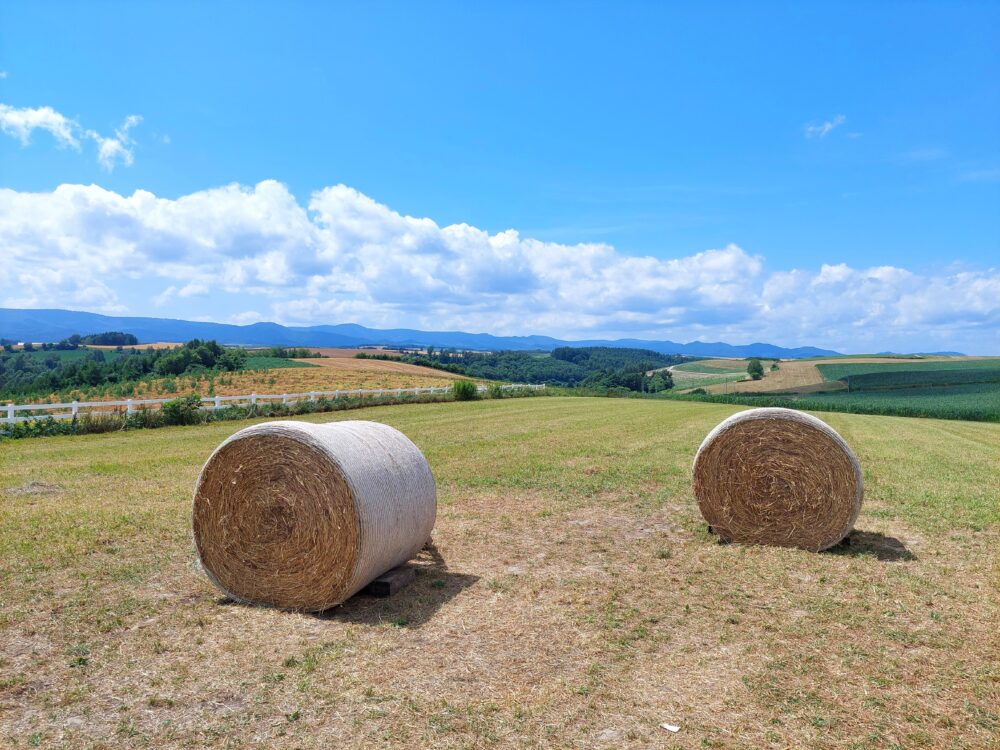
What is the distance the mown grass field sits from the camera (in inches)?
188

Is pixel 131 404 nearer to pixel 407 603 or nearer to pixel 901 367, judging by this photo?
pixel 407 603

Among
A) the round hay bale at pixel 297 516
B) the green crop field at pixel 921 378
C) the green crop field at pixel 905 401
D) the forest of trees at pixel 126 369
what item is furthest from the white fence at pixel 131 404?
the green crop field at pixel 921 378

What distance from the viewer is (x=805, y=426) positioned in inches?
381

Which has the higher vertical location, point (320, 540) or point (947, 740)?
point (320, 540)

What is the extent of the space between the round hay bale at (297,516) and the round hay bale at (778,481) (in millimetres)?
4634

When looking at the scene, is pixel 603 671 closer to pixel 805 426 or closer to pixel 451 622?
pixel 451 622

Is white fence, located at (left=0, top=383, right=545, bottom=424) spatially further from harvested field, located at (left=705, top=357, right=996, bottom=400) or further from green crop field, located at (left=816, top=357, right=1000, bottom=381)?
green crop field, located at (left=816, top=357, right=1000, bottom=381)

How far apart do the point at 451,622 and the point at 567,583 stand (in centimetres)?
165

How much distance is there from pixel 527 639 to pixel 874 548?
5.65 metres

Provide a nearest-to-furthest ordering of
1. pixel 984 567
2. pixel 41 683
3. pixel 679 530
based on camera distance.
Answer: pixel 41 683 < pixel 984 567 < pixel 679 530

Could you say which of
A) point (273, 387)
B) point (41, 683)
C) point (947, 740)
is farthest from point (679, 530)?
point (273, 387)

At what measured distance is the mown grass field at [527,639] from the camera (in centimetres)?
477

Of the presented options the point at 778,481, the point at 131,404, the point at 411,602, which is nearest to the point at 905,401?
the point at 778,481

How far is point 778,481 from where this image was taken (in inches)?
383
